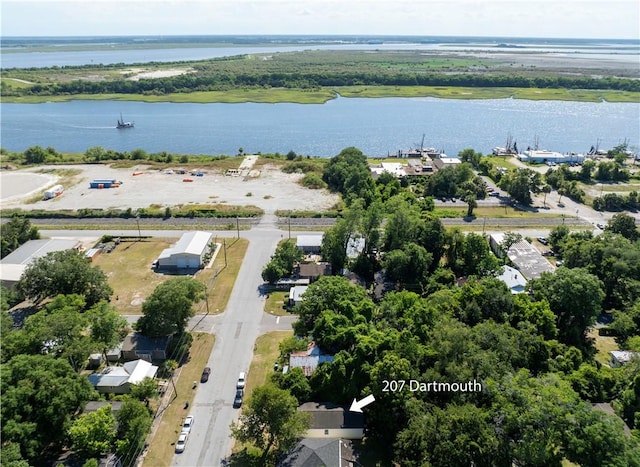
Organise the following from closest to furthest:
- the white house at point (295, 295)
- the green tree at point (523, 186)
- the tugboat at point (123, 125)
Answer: the white house at point (295, 295) < the green tree at point (523, 186) < the tugboat at point (123, 125)

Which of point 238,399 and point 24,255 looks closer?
point 238,399

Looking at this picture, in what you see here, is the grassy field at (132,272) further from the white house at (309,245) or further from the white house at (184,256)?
the white house at (309,245)

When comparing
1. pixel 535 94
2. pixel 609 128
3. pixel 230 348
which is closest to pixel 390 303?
pixel 230 348

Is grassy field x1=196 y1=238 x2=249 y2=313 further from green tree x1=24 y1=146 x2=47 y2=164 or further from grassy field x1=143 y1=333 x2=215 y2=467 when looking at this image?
green tree x1=24 y1=146 x2=47 y2=164

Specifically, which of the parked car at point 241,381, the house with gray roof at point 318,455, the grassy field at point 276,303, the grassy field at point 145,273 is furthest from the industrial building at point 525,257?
the grassy field at point 145,273

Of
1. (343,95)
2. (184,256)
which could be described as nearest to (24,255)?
(184,256)

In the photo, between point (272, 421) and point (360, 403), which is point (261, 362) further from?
point (360, 403)

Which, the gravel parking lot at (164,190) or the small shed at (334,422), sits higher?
the gravel parking lot at (164,190)

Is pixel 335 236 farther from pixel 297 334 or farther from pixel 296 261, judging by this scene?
pixel 297 334
